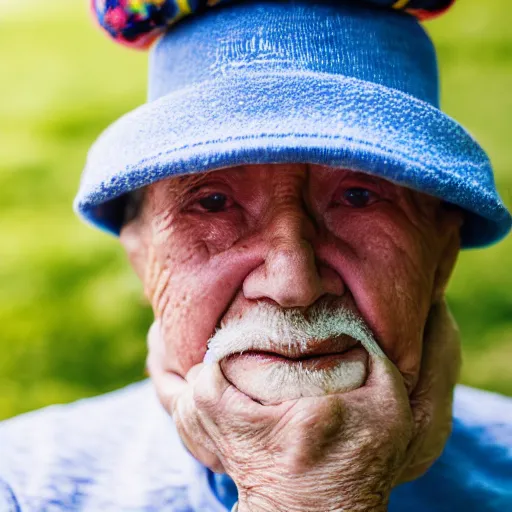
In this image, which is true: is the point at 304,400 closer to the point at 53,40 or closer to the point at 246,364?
the point at 246,364

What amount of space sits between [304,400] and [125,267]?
2.49 metres

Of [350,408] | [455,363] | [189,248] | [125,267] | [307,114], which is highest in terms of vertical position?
[307,114]

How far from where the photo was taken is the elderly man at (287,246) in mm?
1219

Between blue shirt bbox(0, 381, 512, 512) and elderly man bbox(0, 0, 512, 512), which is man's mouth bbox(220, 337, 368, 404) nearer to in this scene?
elderly man bbox(0, 0, 512, 512)

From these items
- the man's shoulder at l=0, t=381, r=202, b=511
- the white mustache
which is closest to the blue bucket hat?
the white mustache

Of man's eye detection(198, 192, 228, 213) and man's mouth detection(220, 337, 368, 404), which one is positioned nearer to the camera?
man's mouth detection(220, 337, 368, 404)

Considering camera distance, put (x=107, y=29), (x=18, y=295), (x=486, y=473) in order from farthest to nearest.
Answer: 1. (x=18, y=295)
2. (x=486, y=473)
3. (x=107, y=29)

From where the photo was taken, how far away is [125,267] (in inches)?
142

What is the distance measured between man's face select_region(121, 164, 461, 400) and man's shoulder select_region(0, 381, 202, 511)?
34 centimetres

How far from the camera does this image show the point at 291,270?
128 cm

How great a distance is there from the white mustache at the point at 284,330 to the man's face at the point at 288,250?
0.05 ft

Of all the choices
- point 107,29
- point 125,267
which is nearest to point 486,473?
point 107,29

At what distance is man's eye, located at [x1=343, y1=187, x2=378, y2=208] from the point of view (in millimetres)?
1423

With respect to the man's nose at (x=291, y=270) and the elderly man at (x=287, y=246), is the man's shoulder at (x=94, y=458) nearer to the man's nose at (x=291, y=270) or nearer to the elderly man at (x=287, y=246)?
the elderly man at (x=287, y=246)
